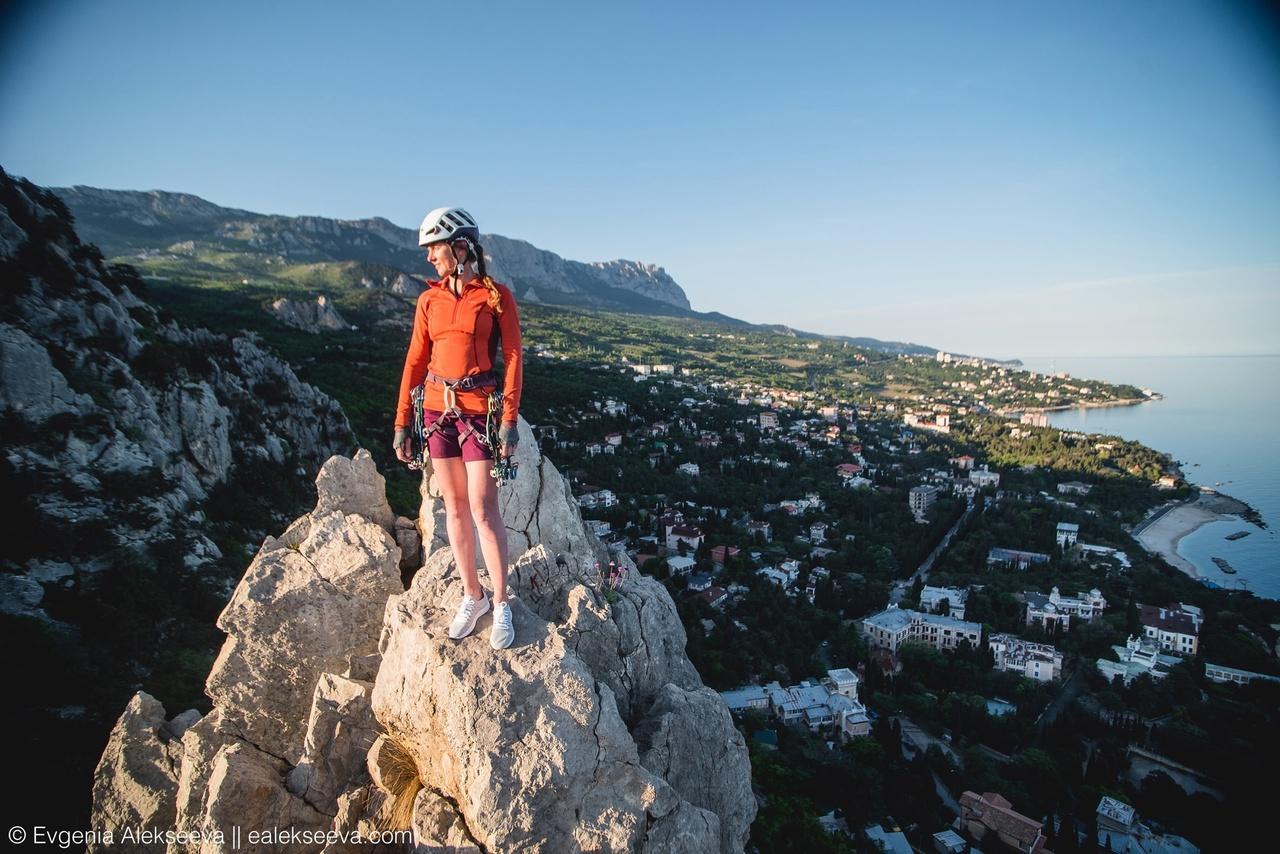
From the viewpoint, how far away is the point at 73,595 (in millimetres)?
14273

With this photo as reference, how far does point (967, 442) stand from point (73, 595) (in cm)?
9730

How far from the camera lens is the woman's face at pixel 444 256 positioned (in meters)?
4.81

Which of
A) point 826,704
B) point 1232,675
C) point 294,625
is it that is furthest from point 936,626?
point 294,625

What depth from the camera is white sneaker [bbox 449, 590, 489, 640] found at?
206 inches

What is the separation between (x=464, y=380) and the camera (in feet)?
16.2

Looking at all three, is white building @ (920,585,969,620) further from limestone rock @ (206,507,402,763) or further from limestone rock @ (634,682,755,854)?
limestone rock @ (206,507,402,763)

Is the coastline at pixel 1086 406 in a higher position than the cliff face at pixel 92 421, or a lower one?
higher

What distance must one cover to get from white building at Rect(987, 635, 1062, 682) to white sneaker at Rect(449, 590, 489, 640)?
119 ft

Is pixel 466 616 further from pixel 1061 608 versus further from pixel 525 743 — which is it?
pixel 1061 608

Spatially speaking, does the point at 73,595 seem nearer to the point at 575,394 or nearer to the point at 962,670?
the point at 962,670

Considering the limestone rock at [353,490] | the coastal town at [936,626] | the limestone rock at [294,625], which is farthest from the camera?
the coastal town at [936,626]

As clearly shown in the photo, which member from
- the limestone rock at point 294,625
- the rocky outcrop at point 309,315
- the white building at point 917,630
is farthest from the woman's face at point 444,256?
the rocky outcrop at point 309,315

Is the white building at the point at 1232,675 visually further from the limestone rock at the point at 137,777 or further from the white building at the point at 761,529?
the limestone rock at the point at 137,777

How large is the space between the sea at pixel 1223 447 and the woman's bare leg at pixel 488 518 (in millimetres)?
59838
